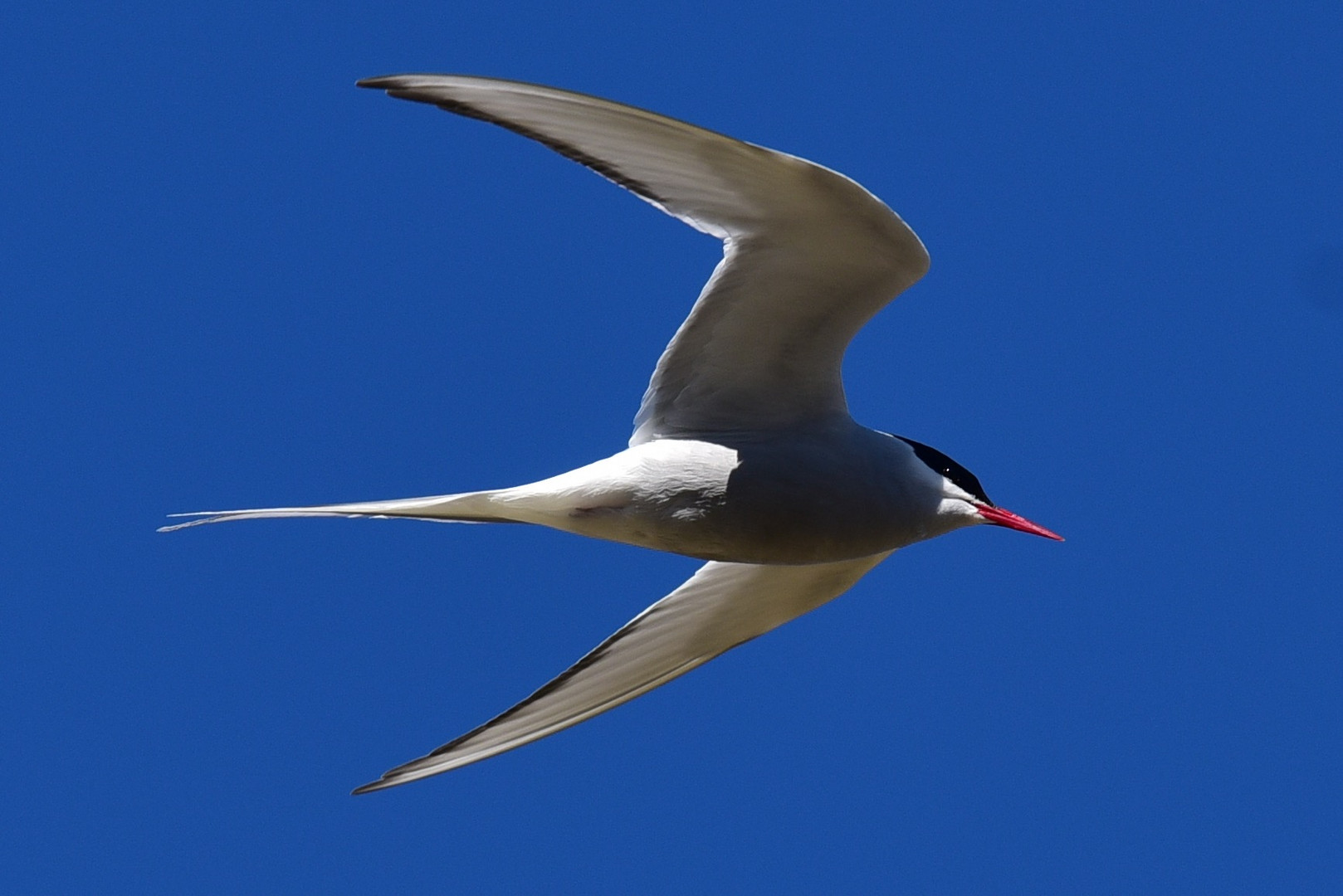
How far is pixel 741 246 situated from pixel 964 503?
4.76ft

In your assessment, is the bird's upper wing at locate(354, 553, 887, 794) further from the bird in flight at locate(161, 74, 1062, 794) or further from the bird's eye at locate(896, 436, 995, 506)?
the bird's eye at locate(896, 436, 995, 506)

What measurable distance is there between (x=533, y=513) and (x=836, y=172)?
5.99 ft

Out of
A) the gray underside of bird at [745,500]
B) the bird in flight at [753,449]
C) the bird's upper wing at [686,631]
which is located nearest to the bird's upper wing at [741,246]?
the bird in flight at [753,449]

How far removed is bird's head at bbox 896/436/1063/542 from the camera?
6148 mm

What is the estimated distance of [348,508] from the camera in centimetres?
548

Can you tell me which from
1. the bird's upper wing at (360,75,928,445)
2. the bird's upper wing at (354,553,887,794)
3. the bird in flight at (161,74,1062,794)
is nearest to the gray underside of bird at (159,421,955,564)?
the bird in flight at (161,74,1062,794)

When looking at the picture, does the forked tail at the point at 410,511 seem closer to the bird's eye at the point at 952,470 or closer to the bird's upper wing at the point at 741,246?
the bird's upper wing at the point at 741,246

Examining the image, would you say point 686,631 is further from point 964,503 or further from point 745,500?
point 964,503

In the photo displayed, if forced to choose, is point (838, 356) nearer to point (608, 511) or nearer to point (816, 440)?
point (816, 440)

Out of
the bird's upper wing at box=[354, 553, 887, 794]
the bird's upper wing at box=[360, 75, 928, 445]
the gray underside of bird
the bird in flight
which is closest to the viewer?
the bird's upper wing at box=[360, 75, 928, 445]

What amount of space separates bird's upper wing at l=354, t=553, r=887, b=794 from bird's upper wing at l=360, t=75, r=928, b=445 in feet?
3.09

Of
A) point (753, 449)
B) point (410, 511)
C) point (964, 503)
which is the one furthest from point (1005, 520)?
point (410, 511)

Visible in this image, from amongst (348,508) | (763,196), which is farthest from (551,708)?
(763,196)

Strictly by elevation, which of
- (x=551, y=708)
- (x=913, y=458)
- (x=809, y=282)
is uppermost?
(x=809, y=282)
